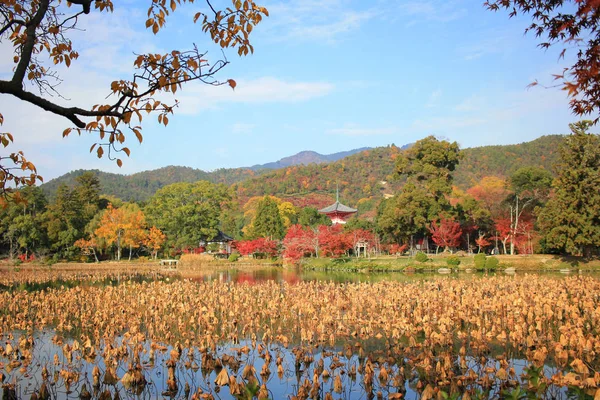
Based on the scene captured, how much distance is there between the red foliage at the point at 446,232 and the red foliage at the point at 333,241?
23.6 feet

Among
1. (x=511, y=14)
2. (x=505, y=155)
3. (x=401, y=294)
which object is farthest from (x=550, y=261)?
(x=505, y=155)

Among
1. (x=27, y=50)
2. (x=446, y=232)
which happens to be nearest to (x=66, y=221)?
(x=446, y=232)

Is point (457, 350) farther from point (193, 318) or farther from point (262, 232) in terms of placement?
point (262, 232)

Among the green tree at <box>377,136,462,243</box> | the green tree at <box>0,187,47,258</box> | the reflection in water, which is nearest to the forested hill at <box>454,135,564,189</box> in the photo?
the green tree at <box>377,136,462,243</box>

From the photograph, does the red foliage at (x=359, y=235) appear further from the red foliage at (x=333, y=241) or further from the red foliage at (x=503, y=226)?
the red foliage at (x=503, y=226)

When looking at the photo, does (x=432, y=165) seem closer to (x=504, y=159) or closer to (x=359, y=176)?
(x=504, y=159)

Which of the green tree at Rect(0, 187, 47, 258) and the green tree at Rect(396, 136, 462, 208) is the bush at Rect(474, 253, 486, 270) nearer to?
the green tree at Rect(396, 136, 462, 208)

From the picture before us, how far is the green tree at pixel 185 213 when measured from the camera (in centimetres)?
4450

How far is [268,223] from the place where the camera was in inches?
1774

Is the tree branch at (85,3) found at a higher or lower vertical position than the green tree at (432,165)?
lower

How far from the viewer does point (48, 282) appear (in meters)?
24.6

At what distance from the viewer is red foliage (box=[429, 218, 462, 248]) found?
35250 millimetres

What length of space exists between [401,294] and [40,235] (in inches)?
1498

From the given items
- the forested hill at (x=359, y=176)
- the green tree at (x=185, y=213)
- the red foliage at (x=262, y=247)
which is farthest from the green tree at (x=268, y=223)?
the forested hill at (x=359, y=176)
